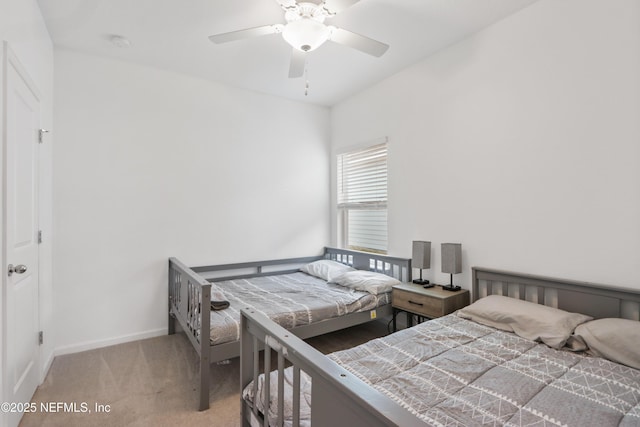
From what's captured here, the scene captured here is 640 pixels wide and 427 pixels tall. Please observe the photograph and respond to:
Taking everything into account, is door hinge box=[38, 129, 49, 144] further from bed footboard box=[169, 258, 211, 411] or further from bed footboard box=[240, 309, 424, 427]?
bed footboard box=[240, 309, 424, 427]

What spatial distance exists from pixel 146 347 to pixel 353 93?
354cm

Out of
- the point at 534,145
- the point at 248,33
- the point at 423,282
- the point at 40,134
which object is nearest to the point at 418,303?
the point at 423,282

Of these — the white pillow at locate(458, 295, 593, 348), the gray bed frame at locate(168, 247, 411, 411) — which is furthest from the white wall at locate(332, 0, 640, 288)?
the gray bed frame at locate(168, 247, 411, 411)

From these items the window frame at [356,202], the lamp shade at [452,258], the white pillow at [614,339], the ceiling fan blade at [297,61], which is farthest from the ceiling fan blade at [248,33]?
the white pillow at [614,339]

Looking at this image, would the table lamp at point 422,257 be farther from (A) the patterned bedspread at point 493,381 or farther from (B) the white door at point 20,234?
(B) the white door at point 20,234

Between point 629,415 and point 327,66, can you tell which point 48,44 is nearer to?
point 327,66

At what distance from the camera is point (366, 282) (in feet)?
9.86

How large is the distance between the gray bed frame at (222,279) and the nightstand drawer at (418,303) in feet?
0.66

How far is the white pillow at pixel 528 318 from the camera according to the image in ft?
5.91

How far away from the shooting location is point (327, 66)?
3.14 m

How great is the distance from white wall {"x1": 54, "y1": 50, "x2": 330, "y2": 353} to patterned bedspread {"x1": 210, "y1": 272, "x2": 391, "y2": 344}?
52cm

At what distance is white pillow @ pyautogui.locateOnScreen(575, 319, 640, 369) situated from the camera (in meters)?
1.55

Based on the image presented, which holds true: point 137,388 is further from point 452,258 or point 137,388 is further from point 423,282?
point 452,258

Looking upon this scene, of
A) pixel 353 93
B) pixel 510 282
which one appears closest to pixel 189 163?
pixel 353 93
